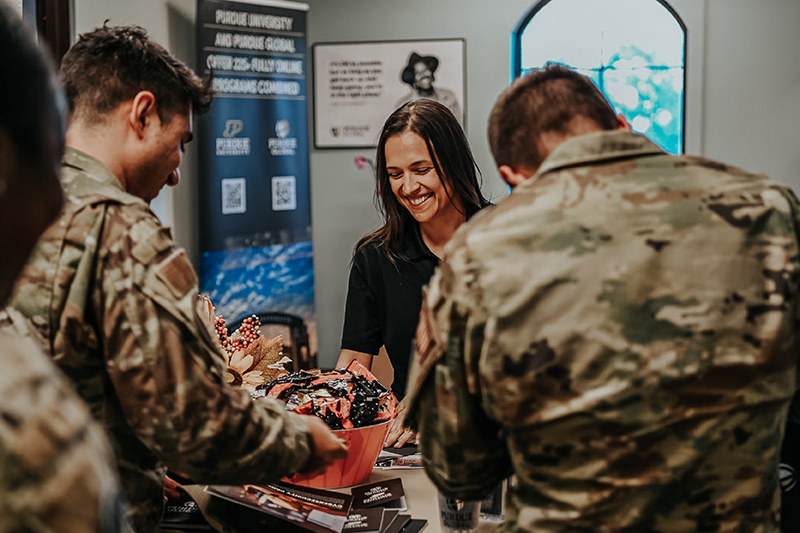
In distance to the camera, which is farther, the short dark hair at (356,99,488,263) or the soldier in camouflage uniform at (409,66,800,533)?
the short dark hair at (356,99,488,263)

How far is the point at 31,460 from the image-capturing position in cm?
39

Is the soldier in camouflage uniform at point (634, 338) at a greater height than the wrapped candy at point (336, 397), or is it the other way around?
the soldier in camouflage uniform at point (634, 338)

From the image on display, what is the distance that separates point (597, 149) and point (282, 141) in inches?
156

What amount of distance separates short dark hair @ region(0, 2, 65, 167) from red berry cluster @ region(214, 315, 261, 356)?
1.30 metres

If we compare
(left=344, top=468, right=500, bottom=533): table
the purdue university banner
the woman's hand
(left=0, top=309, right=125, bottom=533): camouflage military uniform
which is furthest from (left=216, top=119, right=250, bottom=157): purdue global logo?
(left=0, top=309, right=125, bottom=533): camouflage military uniform

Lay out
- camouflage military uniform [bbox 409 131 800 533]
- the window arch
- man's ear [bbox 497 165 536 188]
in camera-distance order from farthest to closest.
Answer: the window arch, man's ear [bbox 497 165 536 188], camouflage military uniform [bbox 409 131 800 533]

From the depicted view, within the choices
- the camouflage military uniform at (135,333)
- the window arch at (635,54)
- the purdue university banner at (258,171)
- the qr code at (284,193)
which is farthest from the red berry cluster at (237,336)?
the window arch at (635,54)

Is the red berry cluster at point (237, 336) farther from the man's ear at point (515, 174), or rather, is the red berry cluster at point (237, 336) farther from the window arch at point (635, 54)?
the window arch at point (635, 54)

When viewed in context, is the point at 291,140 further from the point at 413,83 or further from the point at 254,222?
the point at 413,83

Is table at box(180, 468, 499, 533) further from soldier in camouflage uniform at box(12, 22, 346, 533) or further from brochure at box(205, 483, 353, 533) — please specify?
soldier in camouflage uniform at box(12, 22, 346, 533)

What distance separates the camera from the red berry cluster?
1757 mm

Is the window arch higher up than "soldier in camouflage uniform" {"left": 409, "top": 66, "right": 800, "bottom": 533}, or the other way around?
the window arch

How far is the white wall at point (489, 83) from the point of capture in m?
5.05

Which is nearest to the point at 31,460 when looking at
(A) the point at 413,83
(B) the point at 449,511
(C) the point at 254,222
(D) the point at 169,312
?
(D) the point at 169,312
